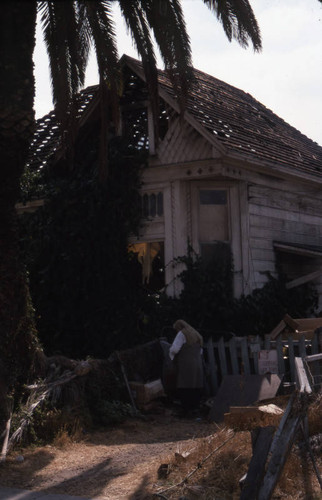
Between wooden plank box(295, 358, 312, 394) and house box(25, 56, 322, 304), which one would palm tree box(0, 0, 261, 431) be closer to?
house box(25, 56, 322, 304)

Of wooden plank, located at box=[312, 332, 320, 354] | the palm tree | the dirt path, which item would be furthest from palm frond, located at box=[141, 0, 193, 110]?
the dirt path

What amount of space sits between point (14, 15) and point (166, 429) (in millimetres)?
6275

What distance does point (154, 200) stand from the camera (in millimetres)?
14422

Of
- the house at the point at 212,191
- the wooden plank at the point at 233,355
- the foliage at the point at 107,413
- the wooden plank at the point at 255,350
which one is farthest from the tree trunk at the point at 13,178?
the house at the point at 212,191

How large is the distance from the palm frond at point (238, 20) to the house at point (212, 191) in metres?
2.91

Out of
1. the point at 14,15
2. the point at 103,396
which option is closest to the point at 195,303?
the point at 103,396

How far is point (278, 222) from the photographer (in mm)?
15172

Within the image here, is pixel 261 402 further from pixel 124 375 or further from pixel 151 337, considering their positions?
pixel 151 337

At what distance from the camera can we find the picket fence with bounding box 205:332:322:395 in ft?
37.6

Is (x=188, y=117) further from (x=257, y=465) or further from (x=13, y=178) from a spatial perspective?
(x=257, y=465)

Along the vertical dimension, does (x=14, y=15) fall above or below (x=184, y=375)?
above

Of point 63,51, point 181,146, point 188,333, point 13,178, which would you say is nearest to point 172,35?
point 63,51

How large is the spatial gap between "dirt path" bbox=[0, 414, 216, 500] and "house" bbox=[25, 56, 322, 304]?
430 centimetres

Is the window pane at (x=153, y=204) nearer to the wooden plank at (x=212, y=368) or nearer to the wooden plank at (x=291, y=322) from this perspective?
the wooden plank at (x=212, y=368)
